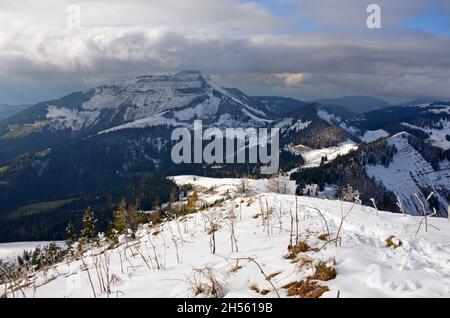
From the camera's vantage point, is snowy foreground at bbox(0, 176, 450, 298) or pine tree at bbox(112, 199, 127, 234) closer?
snowy foreground at bbox(0, 176, 450, 298)

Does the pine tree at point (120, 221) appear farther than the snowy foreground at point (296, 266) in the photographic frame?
Yes

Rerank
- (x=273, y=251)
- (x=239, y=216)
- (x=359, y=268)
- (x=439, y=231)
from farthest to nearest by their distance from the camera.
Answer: (x=239, y=216)
(x=439, y=231)
(x=273, y=251)
(x=359, y=268)

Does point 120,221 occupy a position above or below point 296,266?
below

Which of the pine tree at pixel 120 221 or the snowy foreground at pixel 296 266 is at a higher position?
the snowy foreground at pixel 296 266

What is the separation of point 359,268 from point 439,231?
5.28 m

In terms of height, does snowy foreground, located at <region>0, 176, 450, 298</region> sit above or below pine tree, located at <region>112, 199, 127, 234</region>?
above

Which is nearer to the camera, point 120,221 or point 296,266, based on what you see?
point 296,266
